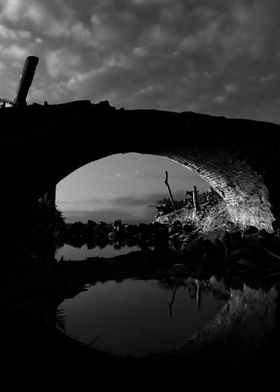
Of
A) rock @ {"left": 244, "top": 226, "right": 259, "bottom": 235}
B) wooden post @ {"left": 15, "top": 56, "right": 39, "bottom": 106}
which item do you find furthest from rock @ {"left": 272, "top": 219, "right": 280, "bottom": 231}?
wooden post @ {"left": 15, "top": 56, "right": 39, "bottom": 106}

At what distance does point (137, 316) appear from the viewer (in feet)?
9.33

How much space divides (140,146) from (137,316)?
549cm

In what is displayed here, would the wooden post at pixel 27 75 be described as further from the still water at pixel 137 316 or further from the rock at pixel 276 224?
the rock at pixel 276 224

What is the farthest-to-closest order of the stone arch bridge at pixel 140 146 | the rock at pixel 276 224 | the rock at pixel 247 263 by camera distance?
the rock at pixel 276 224, the rock at pixel 247 263, the stone arch bridge at pixel 140 146

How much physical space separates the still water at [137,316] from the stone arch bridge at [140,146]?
2.86m

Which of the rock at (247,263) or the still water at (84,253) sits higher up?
the rock at (247,263)

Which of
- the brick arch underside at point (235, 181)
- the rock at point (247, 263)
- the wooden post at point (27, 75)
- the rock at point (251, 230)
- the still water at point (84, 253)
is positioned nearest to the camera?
the rock at point (247, 263)

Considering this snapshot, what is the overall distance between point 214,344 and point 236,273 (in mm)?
3243

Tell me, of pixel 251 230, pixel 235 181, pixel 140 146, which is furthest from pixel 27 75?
pixel 251 230

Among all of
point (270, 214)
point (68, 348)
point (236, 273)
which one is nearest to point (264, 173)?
point (270, 214)

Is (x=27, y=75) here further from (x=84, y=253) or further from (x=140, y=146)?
(x=84, y=253)

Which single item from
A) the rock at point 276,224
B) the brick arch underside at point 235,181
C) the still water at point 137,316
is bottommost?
the still water at point 137,316

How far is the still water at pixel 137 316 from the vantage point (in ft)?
7.32

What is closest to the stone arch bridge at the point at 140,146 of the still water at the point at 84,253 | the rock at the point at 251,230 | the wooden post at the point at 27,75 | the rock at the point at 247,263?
the rock at the point at 251,230
